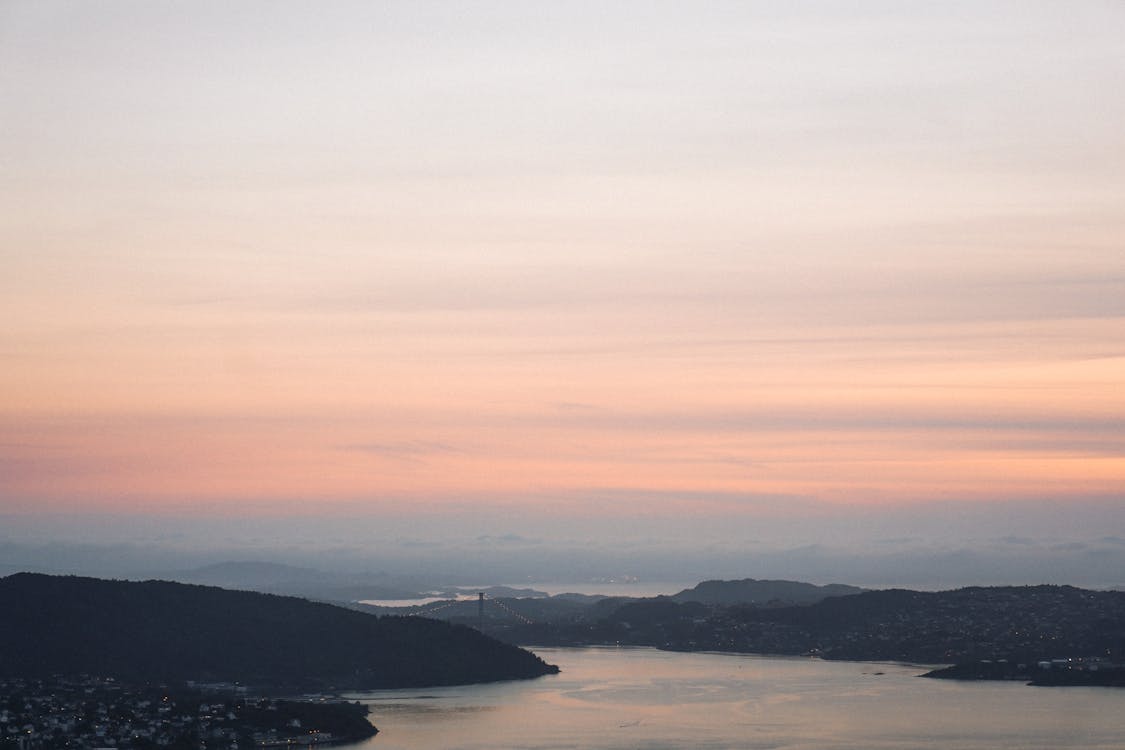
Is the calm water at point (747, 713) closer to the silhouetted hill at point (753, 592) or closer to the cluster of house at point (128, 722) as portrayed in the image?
the cluster of house at point (128, 722)

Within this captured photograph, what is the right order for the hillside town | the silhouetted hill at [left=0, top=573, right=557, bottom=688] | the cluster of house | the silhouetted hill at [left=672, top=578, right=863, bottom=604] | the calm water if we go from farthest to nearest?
the silhouetted hill at [left=672, top=578, right=863, bottom=604] < the silhouetted hill at [left=0, top=573, right=557, bottom=688] < the calm water < the hillside town < the cluster of house

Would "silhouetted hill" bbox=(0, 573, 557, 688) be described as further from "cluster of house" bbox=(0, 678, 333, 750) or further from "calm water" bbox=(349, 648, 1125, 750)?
"cluster of house" bbox=(0, 678, 333, 750)

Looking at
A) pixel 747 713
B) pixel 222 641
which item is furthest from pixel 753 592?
pixel 747 713

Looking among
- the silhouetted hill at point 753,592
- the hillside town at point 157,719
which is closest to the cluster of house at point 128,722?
the hillside town at point 157,719

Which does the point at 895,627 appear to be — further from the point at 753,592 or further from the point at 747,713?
the point at 753,592

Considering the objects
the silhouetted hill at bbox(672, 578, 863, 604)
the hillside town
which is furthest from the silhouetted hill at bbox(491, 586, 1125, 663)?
the hillside town
